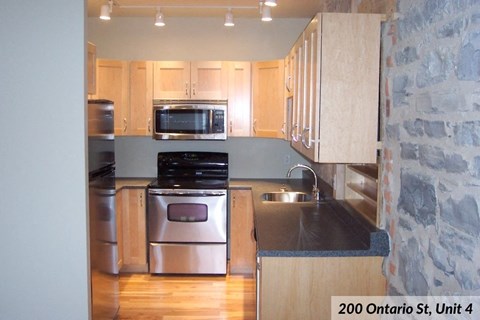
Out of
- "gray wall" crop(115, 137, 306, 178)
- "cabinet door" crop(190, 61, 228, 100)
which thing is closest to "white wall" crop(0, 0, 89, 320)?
"cabinet door" crop(190, 61, 228, 100)

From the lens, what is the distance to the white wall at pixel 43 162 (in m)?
2.14

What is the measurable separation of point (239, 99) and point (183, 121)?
24.8 inches

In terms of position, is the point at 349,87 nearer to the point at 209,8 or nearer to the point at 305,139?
the point at 305,139

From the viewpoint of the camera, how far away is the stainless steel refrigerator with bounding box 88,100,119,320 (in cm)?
299

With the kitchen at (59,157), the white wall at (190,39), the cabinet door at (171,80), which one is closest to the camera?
the kitchen at (59,157)

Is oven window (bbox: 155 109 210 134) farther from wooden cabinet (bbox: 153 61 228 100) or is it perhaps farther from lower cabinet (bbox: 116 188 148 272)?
lower cabinet (bbox: 116 188 148 272)

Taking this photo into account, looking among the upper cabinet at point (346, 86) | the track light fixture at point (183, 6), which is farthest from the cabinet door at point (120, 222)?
the upper cabinet at point (346, 86)

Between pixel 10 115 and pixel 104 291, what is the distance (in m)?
1.62

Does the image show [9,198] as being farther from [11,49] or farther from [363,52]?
[363,52]

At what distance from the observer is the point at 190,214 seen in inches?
175

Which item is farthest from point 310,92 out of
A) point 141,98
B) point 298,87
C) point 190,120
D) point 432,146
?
point 141,98

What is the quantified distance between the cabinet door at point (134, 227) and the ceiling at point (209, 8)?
1814mm

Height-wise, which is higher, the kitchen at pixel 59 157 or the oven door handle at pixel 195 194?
the kitchen at pixel 59 157

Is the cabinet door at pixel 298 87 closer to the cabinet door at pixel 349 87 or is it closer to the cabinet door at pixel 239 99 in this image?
the cabinet door at pixel 349 87
